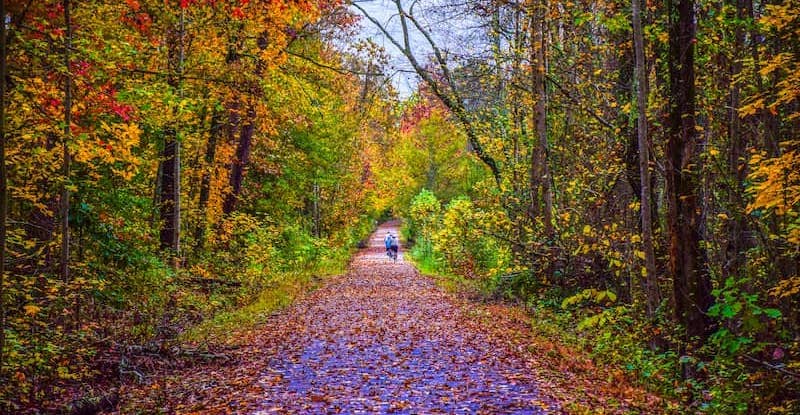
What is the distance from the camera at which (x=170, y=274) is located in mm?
11859

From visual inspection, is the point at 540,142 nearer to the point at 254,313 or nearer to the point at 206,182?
the point at 254,313

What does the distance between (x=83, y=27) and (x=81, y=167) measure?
2.65 metres

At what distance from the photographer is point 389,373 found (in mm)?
8664

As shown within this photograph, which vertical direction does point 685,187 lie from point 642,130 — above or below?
below

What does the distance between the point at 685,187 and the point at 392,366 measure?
4.70 m

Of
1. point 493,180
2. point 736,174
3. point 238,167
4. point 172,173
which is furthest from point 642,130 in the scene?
point 238,167

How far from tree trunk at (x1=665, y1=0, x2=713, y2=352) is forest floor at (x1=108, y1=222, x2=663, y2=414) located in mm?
1325

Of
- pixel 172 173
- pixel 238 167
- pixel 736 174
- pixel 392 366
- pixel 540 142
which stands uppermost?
pixel 540 142

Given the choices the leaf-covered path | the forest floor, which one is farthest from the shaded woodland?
the leaf-covered path

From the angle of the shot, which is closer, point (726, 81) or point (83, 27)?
point (83, 27)

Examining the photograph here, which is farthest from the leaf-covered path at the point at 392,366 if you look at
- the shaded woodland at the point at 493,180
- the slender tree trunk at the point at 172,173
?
the slender tree trunk at the point at 172,173

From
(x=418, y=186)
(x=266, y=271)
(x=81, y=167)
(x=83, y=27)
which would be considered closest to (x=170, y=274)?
(x=81, y=167)

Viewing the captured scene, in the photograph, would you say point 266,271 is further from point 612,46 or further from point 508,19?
point 612,46

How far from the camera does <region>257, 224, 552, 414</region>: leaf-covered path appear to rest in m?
7.06
